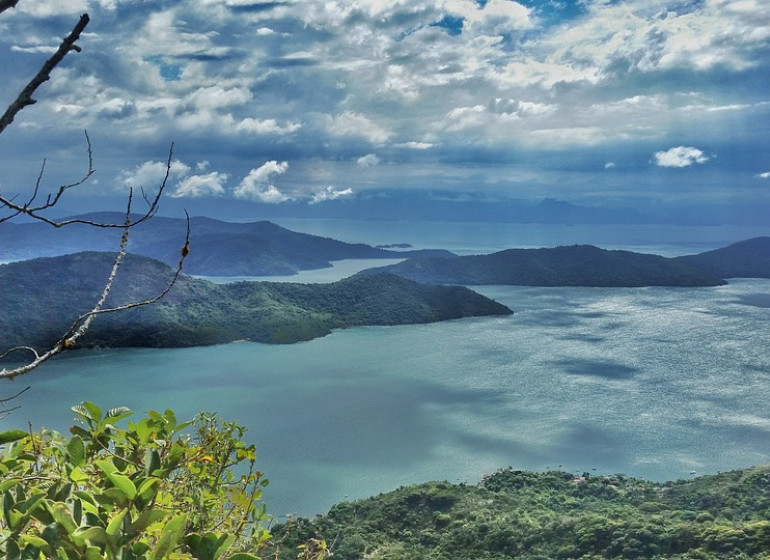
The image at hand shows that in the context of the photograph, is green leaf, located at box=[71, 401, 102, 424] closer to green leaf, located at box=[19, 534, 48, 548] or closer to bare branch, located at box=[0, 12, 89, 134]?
green leaf, located at box=[19, 534, 48, 548]

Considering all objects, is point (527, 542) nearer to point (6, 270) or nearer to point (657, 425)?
point (657, 425)

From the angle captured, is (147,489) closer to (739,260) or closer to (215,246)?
(215,246)

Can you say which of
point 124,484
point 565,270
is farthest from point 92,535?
point 565,270

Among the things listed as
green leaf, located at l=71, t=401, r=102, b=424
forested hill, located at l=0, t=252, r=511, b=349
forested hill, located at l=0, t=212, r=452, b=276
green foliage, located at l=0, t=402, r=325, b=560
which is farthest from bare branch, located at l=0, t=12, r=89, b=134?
forested hill, located at l=0, t=212, r=452, b=276

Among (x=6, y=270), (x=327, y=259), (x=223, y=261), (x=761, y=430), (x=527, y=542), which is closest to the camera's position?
(x=527, y=542)

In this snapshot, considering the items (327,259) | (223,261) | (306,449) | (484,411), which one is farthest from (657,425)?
(327,259)

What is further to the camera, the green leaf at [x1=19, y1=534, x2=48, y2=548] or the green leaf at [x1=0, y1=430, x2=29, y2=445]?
the green leaf at [x1=0, y1=430, x2=29, y2=445]
